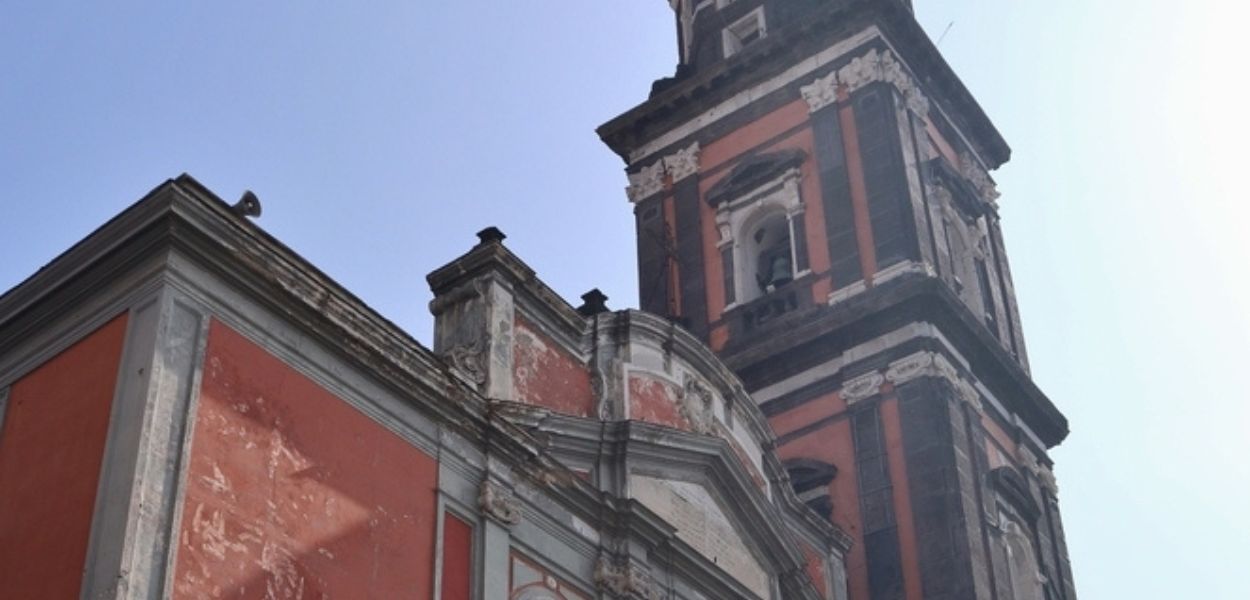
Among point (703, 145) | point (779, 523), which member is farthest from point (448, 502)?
point (703, 145)

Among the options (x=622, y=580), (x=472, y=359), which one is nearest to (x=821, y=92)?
(x=472, y=359)

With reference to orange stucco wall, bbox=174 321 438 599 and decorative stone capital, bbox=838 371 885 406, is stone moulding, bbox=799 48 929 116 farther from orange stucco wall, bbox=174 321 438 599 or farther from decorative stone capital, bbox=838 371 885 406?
orange stucco wall, bbox=174 321 438 599

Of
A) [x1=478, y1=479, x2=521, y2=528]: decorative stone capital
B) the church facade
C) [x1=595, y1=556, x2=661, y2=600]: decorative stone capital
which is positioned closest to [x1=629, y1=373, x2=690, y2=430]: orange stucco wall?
the church facade

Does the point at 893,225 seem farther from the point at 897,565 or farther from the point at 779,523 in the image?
the point at 779,523

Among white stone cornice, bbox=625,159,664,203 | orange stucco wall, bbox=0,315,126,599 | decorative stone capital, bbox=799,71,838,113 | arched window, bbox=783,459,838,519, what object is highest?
decorative stone capital, bbox=799,71,838,113

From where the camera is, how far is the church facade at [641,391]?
474 inches

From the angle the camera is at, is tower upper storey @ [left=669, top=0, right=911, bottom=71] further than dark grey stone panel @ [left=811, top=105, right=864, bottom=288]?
Yes

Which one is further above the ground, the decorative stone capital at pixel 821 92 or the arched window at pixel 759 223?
the decorative stone capital at pixel 821 92

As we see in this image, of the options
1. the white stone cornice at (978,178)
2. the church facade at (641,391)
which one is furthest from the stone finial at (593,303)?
the white stone cornice at (978,178)

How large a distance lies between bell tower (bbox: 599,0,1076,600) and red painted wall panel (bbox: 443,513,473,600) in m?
7.83

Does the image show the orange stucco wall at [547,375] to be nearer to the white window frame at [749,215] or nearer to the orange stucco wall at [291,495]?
the orange stucco wall at [291,495]

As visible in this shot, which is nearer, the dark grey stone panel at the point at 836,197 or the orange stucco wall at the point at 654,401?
the orange stucco wall at the point at 654,401

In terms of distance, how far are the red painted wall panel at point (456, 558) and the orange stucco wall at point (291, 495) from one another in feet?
0.62

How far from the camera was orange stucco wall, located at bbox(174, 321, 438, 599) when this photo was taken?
1179 cm
